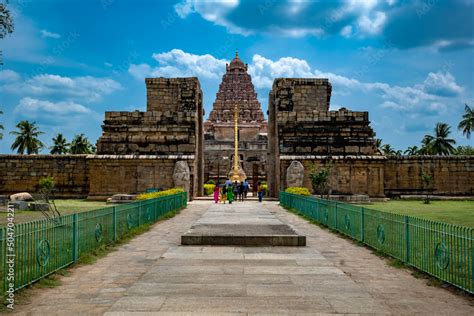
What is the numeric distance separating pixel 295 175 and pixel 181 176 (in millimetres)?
6040

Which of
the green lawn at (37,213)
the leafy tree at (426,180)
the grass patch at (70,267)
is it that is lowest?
the grass patch at (70,267)

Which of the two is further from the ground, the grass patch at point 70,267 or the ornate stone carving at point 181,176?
the ornate stone carving at point 181,176

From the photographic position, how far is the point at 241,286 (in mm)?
6352

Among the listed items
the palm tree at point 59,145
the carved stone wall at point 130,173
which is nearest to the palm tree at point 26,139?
the palm tree at point 59,145

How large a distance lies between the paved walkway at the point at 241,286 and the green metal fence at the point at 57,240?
0.36 m

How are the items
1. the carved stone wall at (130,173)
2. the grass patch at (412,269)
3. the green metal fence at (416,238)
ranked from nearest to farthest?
1. the grass patch at (412,269)
2. the green metal fence at (416,238)
3. the carved stone wall at (130,173)

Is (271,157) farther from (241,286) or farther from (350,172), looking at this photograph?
(241,286)

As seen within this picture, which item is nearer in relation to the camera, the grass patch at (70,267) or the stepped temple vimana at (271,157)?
the grass patch at (70,267)

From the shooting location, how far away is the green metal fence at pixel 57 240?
6.16m

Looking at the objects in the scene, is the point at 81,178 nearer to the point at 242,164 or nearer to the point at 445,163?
the point at 445,163

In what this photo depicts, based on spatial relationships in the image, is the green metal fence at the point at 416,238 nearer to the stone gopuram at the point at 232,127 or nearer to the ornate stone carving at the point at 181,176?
the ornate stone carving at the point at 181,176

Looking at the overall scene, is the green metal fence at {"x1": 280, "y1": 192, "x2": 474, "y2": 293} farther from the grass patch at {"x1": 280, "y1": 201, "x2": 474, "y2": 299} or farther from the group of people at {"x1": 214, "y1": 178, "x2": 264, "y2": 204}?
the group of people at {"x1": 214, "y1": 178, "x2": 264, "y2": 204}

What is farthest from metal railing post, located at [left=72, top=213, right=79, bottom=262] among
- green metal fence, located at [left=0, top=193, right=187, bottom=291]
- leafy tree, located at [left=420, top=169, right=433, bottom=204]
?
leafy tree, located at [left=420, top=169, right=433, bottom=204]

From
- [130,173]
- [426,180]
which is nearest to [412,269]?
[426,180]
